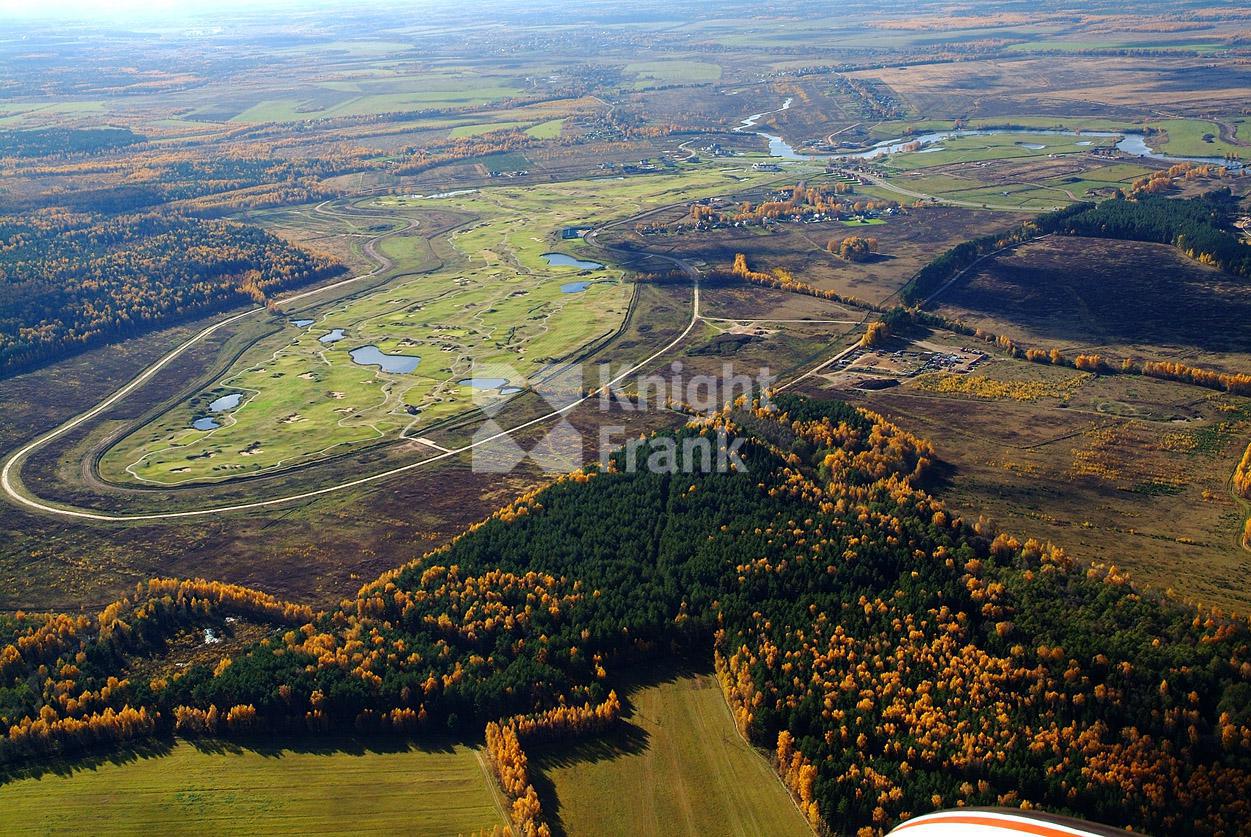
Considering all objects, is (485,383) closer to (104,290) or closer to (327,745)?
(327,745)

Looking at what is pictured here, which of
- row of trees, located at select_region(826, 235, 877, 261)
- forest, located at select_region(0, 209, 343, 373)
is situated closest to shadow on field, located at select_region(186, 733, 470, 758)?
forest, located at select_region(0, 209, 343, 373)

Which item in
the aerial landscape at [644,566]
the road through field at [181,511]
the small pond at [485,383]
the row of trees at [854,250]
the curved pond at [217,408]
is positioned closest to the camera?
the aerial landscape at [644,566]

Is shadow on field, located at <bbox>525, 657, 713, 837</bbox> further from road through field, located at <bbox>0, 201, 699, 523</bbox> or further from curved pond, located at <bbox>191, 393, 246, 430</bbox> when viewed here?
curved pond, located at <bbox>191, 393, 246, 430</bbox>

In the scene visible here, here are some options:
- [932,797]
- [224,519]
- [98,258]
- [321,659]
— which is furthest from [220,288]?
[932,797]

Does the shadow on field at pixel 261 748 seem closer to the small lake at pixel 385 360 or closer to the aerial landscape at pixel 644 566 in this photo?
the aerial landscape at pixel 644 566

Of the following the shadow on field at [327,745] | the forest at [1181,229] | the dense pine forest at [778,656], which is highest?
the forest at [1181,229]

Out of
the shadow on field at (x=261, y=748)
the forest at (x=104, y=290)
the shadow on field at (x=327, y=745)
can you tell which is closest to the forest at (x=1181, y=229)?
the shadow on field at (x=327, y=745)
